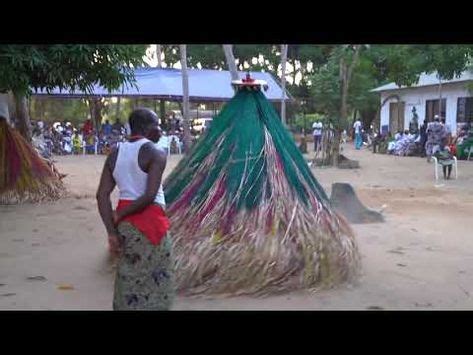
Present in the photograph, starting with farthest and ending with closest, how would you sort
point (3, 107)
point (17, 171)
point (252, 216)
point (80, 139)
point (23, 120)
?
point (80, 139) → point (23, 120) → point (3, 107) → point (17, 171) → point (252, 216)

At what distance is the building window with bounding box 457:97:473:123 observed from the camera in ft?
81.3

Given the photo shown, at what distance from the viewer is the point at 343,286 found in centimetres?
566

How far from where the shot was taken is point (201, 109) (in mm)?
44875

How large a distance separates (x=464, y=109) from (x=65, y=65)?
19975mm

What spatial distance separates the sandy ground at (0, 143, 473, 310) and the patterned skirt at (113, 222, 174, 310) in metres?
1.22

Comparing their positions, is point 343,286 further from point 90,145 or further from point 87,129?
point 87,129

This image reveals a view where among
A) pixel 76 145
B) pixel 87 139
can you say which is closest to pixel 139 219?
pixel 76 145

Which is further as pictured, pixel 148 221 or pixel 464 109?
pixel 464 109

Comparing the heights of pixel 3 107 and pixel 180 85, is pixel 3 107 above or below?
below

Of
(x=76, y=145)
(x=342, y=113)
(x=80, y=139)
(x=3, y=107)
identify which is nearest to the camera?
(x=3, y=107)
